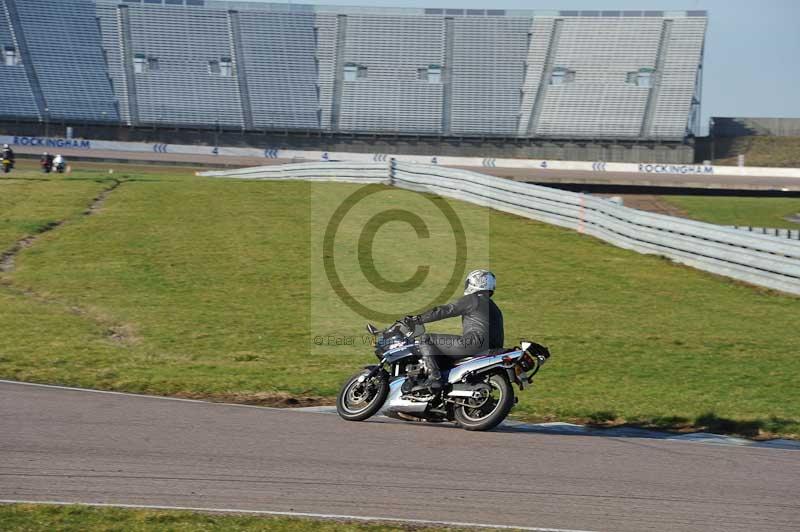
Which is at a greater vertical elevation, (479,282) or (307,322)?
(479,282)

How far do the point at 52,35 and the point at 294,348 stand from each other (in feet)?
197

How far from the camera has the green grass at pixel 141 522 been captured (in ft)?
19.9

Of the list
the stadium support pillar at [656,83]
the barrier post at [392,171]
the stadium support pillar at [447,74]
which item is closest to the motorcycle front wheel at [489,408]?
the barrier post at [392,171]

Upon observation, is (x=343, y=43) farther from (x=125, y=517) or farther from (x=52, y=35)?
(x=125, y=517)

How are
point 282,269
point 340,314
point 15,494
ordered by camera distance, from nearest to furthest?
point 15,494, point 340,314, point 282,269

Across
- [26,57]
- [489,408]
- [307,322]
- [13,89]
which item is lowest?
[489,408]

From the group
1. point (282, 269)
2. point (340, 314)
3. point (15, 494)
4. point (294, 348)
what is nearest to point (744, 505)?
point (15, 494)

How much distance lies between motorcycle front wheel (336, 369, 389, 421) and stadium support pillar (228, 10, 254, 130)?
189 feet

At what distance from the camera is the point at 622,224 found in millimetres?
22109

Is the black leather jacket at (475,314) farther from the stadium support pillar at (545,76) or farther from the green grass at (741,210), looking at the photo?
the stadium support pillar at (545,76)

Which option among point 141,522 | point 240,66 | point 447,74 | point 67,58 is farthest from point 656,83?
point 141,522

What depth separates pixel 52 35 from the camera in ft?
217

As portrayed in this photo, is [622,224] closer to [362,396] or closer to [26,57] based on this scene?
[362,396]

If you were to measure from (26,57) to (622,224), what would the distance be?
5512 cm
